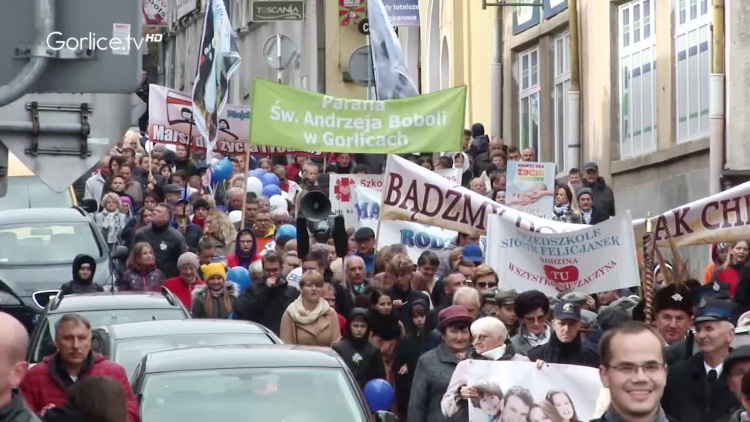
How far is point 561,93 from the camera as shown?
3212 cm

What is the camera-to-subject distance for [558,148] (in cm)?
3244

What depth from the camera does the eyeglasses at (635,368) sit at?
18.6 feet

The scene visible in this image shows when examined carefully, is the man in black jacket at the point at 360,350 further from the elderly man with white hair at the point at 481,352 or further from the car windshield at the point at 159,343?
the elderly man with white hair at the point at 481,352

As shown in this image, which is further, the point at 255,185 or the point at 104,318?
the point at 255,185

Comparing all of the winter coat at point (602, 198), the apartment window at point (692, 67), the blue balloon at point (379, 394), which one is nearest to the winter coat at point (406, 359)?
the blue balloon at point (379, 394)

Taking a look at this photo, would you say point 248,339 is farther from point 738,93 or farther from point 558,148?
point 558,148

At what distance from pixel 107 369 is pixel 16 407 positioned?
5.10 metres

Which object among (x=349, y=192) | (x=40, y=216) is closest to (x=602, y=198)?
(x=349, y=192)

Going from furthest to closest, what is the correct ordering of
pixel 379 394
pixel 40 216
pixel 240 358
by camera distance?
pixel 40 216
pixel 379 394
pixel 240 358

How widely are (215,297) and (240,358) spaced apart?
662 cm

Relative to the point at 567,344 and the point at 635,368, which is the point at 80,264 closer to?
the point at 567,344

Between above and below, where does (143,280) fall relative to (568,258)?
below

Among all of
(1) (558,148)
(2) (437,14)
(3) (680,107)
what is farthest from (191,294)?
(2) (437,14)

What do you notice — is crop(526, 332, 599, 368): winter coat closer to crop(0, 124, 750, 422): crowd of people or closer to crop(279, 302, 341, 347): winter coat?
crop(0, 124, 750, 422): crowd of people
